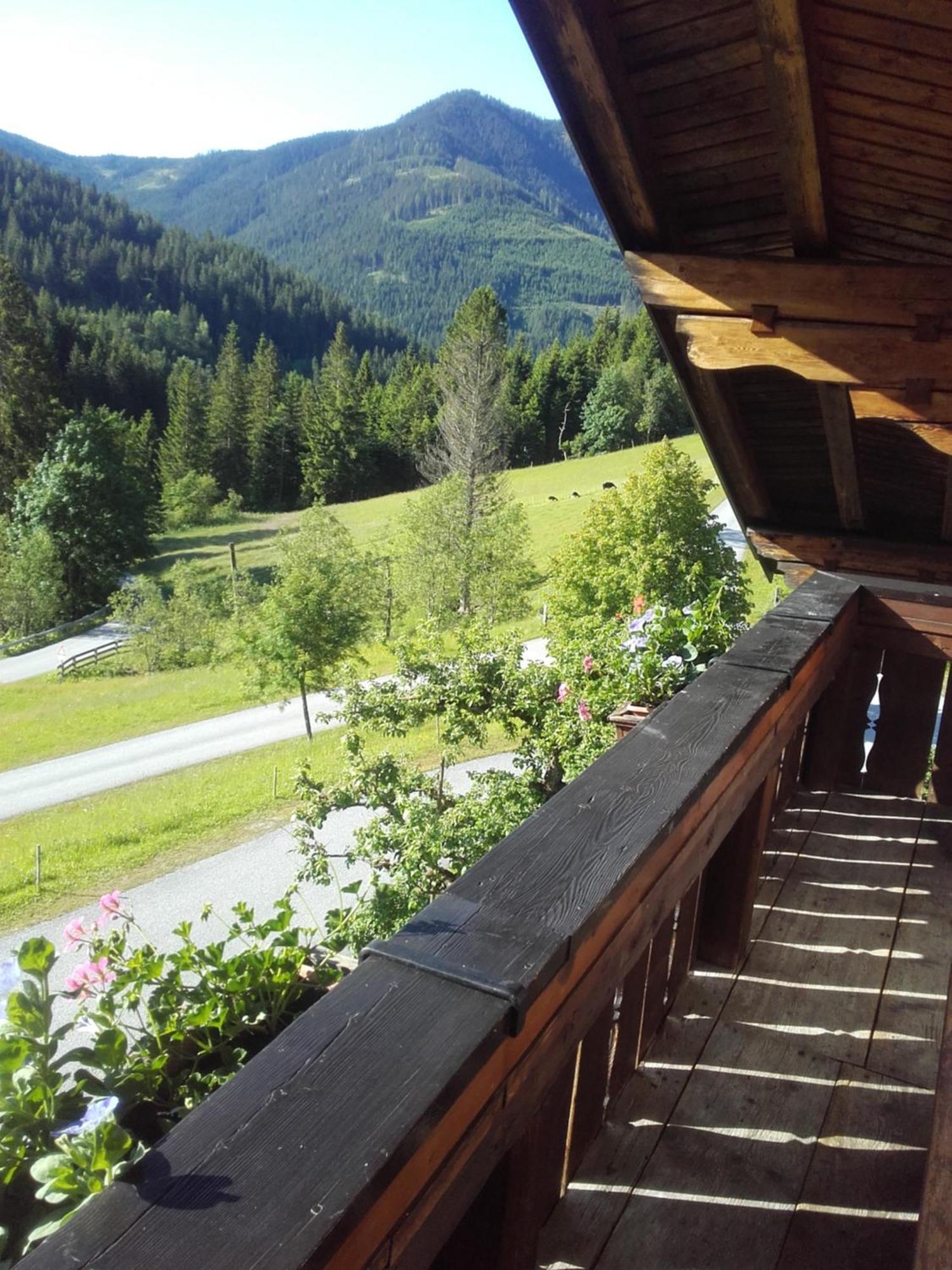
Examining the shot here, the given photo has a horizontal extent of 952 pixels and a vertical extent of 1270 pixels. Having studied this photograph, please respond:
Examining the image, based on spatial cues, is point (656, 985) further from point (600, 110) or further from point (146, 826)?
→ point (146, 826)

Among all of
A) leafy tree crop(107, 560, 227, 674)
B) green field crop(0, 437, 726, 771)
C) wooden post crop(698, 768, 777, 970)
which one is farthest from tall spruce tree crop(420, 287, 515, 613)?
wooden post crop(698, 768, 777, 970)

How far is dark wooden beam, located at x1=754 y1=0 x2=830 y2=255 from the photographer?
204cm

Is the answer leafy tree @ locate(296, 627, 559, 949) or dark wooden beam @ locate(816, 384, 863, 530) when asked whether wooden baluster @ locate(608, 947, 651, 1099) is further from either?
leafy tree @ locate(296, 627, 559, 949)

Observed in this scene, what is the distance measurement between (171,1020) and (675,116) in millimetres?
2654

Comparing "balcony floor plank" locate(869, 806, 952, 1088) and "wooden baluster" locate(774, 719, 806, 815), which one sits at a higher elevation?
"wooden baluster" locate(774, 719, 806, 815)

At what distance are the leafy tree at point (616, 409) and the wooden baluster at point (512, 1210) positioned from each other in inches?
2245

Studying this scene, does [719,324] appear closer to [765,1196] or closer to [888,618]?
[888,618]

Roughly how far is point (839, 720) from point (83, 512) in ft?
125

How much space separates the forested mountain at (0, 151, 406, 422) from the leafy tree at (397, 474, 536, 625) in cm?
5532

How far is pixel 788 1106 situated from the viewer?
5.87ft

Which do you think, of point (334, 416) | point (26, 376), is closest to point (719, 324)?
point (26, 376)

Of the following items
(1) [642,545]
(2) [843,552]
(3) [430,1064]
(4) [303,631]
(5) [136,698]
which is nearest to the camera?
(3) [430,1064]

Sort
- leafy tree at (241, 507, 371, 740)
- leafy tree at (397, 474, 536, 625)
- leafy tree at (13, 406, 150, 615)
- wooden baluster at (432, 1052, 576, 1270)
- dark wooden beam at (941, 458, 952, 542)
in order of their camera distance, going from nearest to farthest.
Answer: wooden baluster at (432, 1052, 576, 1270), dark wooden beam at (941, 458, 952, 542), leafy tree at (241, 507, 371, 740), leafy tree at (397, 474, 536, 625), leafy tree at (13, 406, 150, 615)

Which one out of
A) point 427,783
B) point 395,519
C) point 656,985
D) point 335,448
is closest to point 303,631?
point 427,783
